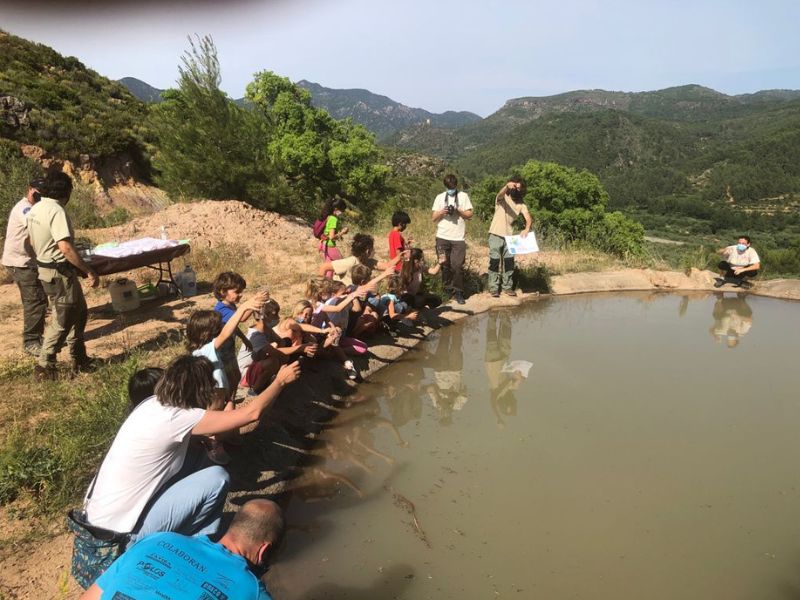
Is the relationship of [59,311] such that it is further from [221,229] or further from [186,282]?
[221,229]

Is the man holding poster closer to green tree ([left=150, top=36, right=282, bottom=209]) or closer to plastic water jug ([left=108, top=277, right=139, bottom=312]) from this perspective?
plastic water jug ([left=108, top=277, right=139, bottom=312])

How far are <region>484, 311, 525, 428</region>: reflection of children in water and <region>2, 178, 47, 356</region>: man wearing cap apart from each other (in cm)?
414

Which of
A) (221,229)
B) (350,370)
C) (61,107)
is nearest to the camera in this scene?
(350,370)

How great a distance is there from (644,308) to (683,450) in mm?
3849

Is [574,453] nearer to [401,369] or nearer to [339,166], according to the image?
[401,369]

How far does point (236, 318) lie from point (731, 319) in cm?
630

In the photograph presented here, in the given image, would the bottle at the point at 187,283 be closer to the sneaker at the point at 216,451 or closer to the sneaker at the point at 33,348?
the sneaker at the point at 33,348

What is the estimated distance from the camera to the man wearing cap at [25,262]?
172 inches

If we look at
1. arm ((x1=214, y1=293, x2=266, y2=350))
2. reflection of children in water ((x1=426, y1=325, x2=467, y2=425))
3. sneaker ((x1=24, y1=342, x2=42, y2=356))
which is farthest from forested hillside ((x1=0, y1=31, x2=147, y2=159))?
arm ((x1=214, y1=293, x2=266, y2=350))

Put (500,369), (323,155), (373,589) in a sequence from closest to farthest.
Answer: (373,589) → (500,369) → (323,155)

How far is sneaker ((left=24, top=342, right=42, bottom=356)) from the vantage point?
4.59 metres

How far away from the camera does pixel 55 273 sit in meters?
4.00

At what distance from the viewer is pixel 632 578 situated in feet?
8.07

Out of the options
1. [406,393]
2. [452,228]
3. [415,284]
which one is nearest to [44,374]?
[406,393]
